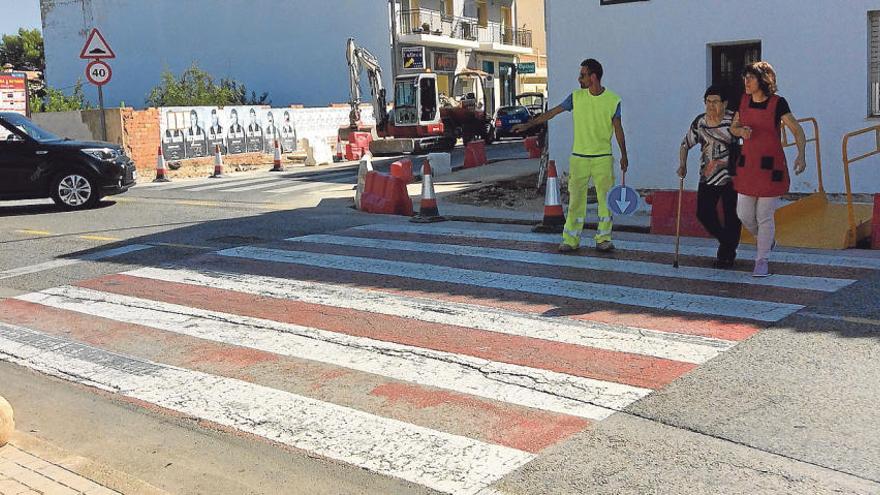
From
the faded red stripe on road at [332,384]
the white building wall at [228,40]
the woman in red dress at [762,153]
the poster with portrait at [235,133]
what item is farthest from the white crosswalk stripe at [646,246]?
the white building wall at [228,40]

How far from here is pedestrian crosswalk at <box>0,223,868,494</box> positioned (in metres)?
5.18

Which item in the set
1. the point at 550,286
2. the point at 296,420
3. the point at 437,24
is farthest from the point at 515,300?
the point at 437,24

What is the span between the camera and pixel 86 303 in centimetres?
869

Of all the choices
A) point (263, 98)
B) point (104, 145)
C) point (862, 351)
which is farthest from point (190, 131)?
point (862, 351)

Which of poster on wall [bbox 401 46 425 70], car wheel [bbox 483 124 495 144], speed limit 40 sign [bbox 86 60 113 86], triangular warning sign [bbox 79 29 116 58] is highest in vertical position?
poster on wall [bbox 401 46 425 70]

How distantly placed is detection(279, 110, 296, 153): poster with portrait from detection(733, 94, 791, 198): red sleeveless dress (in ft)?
80.4

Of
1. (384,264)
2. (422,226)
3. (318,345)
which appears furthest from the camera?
(422,226)

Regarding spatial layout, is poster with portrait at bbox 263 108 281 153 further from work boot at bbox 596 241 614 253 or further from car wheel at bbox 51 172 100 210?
work boot at bbox 596 241 614 253

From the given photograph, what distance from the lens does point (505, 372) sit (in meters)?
6.02

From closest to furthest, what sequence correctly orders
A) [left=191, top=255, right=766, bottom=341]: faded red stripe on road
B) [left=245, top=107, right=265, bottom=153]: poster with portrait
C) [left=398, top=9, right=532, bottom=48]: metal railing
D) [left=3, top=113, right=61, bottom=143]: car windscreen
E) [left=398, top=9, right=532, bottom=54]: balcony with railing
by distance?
[left=191, top=255, right=766, bottom=341]: faded red stripe on road
[left=3, top=113, right=61, bottom=143]: car windscreen
[left=245, top=107, right=265, bottom=153]: poster with portrait
[left=398, top=9, right=532, bottom=54]: balcony with railing
[left=398, top=9, right=532, bottom=48]: metal railing

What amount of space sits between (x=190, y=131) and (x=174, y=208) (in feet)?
41.5

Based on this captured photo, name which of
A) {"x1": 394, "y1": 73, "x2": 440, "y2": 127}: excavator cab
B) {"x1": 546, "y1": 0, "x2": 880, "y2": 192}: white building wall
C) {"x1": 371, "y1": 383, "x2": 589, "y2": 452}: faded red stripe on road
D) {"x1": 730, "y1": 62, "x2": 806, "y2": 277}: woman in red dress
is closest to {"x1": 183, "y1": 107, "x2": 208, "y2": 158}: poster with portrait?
{"x1": 394, "y1": 73, "x2": 440, "y2": 127}: excavator cab

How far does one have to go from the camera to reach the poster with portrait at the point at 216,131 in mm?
28922

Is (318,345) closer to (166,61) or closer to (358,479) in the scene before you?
(358,479)
